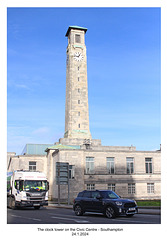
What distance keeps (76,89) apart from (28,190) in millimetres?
35606

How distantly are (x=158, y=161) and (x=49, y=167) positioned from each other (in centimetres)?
1741

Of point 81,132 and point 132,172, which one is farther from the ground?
point 81,132

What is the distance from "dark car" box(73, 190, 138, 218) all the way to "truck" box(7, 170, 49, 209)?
6787mm

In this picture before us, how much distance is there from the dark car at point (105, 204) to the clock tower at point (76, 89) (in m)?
36.2

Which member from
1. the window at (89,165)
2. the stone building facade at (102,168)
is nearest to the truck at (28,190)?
the stone building facade at (102,168)

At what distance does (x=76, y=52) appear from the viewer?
60.2 m

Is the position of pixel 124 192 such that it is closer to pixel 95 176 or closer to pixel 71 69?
pixel 95 176

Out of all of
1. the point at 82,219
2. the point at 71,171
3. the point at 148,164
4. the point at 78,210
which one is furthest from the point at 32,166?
the point at 82,219

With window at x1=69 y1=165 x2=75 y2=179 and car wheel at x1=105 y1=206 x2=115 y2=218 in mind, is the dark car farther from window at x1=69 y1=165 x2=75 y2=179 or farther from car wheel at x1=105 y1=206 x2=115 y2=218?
window at x1=69 y1=165 x2=75 y2=179

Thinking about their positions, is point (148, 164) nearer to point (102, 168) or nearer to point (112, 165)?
point (112, 165)

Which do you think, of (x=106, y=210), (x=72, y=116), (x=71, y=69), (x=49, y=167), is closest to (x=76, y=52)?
(x=71, y=69)

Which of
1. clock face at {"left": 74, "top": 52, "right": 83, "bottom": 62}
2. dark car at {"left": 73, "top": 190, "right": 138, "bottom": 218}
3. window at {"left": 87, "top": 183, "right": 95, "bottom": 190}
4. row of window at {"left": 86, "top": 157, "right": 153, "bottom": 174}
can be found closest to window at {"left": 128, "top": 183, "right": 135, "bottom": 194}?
row of window at {"left": 86, "top": 157, "right": 153, "bottom": 174}
